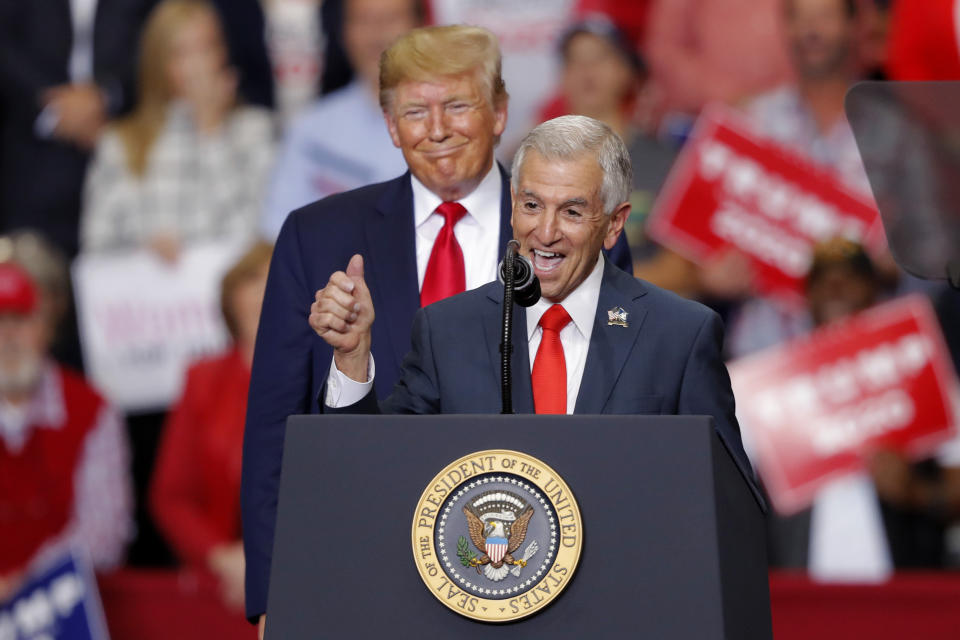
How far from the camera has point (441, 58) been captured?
224 cm

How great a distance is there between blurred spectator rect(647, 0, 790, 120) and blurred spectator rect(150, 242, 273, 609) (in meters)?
1.47

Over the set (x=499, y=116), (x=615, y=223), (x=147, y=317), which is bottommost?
(x=615, y=223)

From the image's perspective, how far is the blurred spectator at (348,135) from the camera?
4.40 meters

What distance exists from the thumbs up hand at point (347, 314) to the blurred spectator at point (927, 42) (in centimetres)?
251

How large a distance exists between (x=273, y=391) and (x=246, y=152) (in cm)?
282

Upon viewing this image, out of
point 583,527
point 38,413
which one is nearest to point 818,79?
point 38,413

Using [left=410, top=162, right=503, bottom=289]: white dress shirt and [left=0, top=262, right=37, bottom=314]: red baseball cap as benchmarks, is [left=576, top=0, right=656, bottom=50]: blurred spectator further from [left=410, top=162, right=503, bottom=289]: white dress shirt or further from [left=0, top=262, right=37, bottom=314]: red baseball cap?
[left=410, top=162, right=503, bottom=289]: white dress shirt

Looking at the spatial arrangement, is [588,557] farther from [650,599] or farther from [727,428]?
[727,428]

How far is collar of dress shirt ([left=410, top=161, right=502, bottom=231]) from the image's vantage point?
2.32m

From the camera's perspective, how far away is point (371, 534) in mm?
1664

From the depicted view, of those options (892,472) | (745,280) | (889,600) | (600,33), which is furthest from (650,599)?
(600,33)

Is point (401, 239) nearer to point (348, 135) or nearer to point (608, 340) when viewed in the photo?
point (608, 340)

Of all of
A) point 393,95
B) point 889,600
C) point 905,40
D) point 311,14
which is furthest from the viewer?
point 311,14

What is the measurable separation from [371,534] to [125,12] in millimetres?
4026
